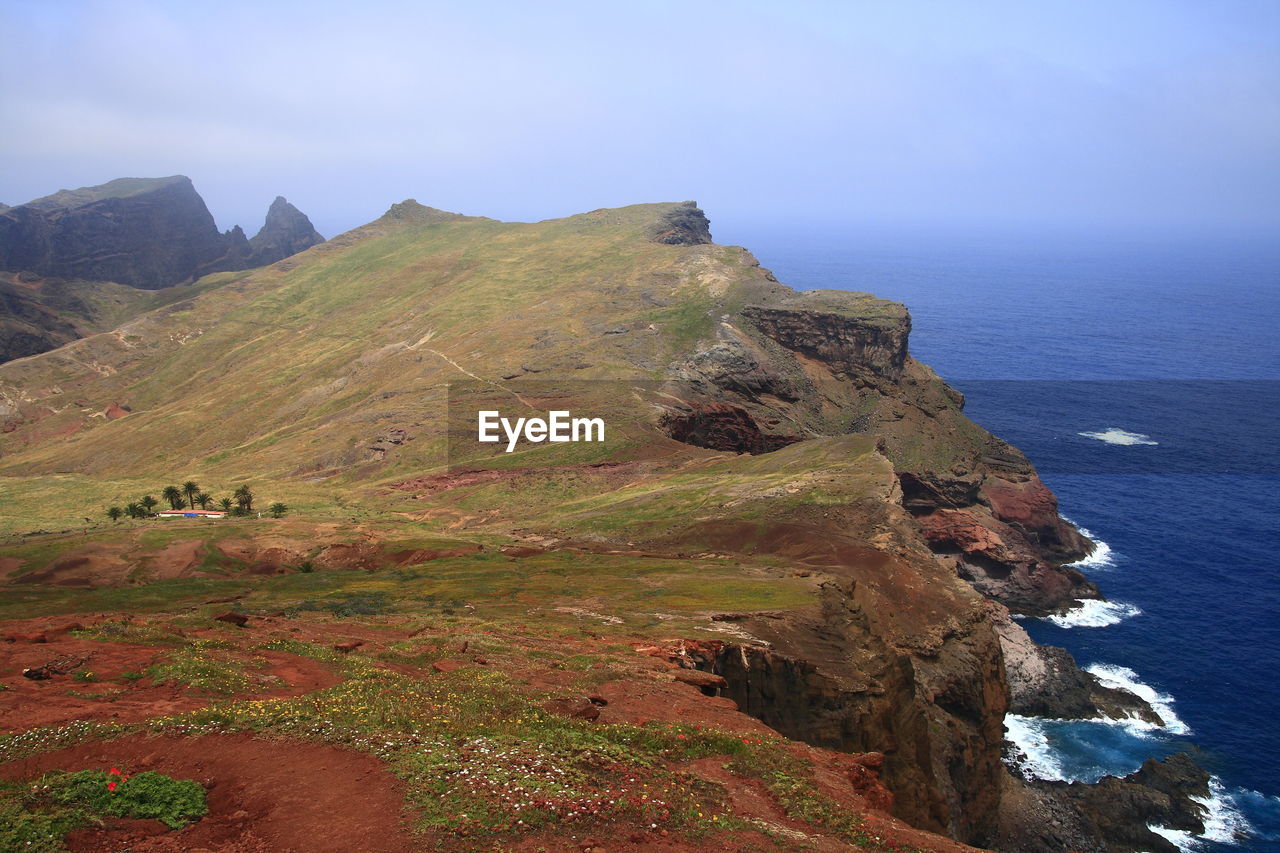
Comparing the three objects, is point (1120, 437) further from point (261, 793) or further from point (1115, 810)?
point (261, 793)

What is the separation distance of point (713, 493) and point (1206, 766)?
4465cm

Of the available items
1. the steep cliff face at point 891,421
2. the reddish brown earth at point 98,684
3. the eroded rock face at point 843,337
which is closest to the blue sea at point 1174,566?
the steep cliff face at point 891,421

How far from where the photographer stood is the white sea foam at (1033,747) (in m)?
66.9

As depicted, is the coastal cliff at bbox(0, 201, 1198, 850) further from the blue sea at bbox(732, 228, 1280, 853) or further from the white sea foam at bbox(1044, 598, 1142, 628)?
the blue sea at bbox(732, 228, 1280, 853)

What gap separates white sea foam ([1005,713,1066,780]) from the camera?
2633 inches

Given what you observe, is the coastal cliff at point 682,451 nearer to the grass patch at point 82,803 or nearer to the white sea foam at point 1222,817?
the white sea foam at point 1222,817

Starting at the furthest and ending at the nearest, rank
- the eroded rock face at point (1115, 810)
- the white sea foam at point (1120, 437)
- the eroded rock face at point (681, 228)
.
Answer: the eroded rock face at point (681, 228)
the white sea foam at point (1120, 437)
the eroded rock face at point (1115, 810)

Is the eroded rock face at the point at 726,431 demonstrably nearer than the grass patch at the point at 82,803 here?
No

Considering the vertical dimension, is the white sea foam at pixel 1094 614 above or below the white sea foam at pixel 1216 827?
above

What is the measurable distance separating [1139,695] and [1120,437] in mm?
86225

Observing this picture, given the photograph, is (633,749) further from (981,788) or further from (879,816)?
(981,788)

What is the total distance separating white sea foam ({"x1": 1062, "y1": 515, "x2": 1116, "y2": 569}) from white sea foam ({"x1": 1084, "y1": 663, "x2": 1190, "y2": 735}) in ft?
80.3

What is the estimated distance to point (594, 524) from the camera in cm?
7194

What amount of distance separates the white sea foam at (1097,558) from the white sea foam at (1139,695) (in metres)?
24.5
